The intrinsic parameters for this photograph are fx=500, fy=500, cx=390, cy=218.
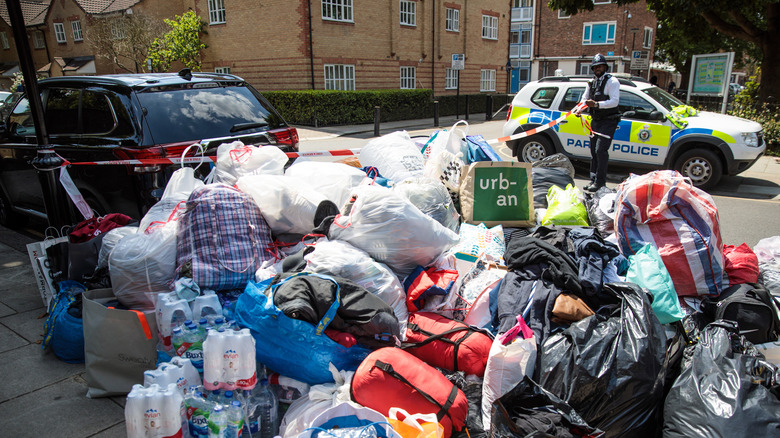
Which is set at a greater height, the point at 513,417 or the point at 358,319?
the point at 358,319

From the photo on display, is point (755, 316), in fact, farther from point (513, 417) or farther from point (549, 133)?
point (549, 133)

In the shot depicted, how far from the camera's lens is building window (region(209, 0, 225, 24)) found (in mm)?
21688

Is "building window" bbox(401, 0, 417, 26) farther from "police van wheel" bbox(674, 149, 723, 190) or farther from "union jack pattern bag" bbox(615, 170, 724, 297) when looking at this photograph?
"union jack pattern bag" bbox(615, 170, 724, 297)

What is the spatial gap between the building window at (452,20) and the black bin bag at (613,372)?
26051mm

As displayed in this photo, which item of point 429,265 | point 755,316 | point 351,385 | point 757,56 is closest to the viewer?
point 351,385

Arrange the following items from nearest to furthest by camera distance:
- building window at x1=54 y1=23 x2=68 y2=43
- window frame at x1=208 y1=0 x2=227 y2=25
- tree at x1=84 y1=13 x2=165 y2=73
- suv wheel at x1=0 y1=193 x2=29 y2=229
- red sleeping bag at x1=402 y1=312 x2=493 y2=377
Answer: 1. red sleeping bag at x1=402 y1=312 x2=493 y2=377
2. suv wheel at x1=0 y1=193 x2=29 y2=229
3. window frame at x1=208 y1=0 x2=227 y2=25
4. tree at x1=84 y1=13 x2=165 y2=73
5. building window at x1=54 y1=23 x2=68 y2=43

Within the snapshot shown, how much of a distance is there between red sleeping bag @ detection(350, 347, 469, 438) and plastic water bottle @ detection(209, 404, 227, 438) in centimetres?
61

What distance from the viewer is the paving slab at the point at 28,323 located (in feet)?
11.9

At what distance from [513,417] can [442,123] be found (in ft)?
65.3

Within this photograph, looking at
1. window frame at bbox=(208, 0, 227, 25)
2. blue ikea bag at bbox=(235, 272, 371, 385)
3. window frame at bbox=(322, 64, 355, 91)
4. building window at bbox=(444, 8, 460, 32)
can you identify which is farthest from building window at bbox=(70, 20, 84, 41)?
blue ikea bag at bbox=(235, 272, 371, 385)

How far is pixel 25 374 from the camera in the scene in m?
3.16

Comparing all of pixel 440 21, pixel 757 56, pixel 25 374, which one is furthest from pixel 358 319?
pixel 757 56

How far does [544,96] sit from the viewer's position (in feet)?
31.6

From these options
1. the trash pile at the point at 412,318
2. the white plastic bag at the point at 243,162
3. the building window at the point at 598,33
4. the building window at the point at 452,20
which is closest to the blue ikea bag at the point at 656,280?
the trash pile at the point at 412,318
